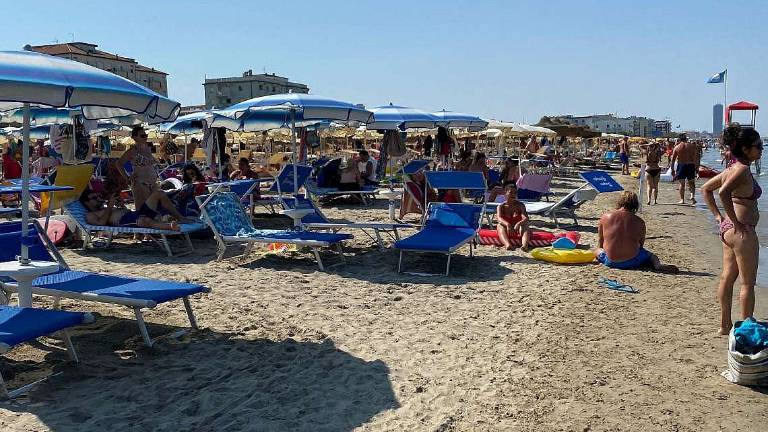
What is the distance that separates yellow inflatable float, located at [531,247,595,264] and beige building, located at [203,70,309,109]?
7597 centimetres

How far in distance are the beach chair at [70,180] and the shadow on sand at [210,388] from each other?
321 centimetres

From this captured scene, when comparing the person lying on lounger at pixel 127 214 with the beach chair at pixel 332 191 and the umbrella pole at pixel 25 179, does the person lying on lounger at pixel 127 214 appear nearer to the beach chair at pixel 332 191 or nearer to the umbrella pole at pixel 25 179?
the umbrella pole at pixel 25 179

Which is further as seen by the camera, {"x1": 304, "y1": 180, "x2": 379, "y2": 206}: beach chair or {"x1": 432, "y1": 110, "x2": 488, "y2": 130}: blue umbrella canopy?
{"x1": 432, "y1": 110, "x2": 488, "y2": 130}: blue umbrella canopy

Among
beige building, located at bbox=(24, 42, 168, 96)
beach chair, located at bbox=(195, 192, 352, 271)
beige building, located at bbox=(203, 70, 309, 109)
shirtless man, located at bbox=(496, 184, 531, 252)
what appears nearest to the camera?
beach chair, located at bbox=(195, 192, 352, 271)

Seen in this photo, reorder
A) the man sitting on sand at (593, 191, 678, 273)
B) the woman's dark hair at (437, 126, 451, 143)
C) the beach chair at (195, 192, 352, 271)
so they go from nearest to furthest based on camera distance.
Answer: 1. the man sitting on sand at (593, 191, 678, 273)
2. the beach chair at (195, 192, 352, 271)
3. the woman's dark hair at (437, 126, 451, 143)

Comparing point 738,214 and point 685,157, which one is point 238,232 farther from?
point 685,157

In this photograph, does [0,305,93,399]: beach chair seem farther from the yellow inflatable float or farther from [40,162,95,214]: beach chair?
the yellow inflatable float

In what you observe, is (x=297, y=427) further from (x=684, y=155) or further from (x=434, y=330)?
(x=684, y=155)

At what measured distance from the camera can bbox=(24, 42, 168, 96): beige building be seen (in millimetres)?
58812

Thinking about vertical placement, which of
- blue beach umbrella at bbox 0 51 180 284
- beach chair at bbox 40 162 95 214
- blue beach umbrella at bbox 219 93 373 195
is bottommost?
beach chair at bbox 40 162 95 214

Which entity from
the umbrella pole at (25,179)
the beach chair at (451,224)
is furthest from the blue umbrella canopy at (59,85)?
the beach chair at (451,224)

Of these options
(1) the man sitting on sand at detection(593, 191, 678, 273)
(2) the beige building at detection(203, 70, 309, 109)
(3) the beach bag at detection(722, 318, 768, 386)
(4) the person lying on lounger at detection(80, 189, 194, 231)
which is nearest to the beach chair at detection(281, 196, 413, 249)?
(4) the person lying on lounger at detection(80, 189, 194, 231)

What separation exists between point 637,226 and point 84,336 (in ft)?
16.6

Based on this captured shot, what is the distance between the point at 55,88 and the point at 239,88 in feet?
268
